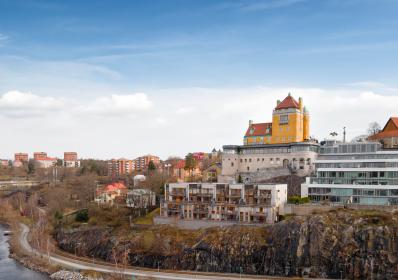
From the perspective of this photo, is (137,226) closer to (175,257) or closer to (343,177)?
(175,257)

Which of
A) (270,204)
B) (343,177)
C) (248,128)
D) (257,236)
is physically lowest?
(257,236)

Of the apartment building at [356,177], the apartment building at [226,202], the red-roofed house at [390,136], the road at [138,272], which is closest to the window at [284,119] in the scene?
the apartment building at [356,177]

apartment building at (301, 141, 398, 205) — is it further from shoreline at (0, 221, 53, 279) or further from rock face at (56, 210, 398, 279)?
shoreline at (0, 221, 53, 279)

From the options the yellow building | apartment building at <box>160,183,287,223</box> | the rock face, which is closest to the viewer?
the rock face

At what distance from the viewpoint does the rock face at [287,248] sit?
4875 centimetres

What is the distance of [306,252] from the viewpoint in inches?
2020

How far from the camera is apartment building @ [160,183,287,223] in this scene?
200 ft

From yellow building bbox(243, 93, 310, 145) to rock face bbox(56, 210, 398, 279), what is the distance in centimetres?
2567

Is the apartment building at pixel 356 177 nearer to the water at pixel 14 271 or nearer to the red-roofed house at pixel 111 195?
the water at pixel 14 271

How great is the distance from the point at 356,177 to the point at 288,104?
2296 cm

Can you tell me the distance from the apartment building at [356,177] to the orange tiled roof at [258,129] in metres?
18.3

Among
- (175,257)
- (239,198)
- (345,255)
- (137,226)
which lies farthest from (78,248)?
(345,255)

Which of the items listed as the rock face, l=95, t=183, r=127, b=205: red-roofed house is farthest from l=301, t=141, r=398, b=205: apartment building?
l=95, t=183, r=127, b=205: red-roofed house

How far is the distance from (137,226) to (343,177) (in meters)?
32.7
